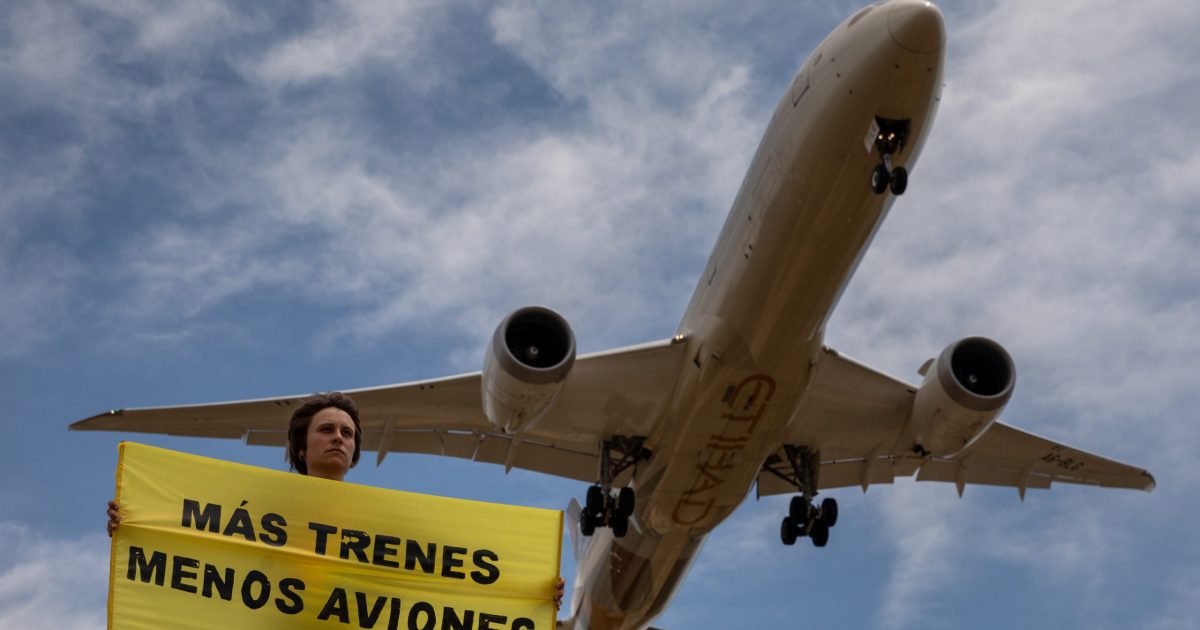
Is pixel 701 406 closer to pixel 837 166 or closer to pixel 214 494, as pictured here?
pixel 837 166

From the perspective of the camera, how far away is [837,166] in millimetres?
15430

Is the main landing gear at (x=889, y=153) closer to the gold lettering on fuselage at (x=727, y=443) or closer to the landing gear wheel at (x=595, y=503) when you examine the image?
the gold lettering on fuselage at (x=727, y=443)

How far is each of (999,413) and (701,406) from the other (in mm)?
4567

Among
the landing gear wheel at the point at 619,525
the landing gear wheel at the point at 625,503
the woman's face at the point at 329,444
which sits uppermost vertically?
the landing gear wheel at the point at 625,503

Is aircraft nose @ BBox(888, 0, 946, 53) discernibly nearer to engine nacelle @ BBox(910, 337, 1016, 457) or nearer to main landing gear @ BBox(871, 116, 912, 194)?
main landing gear @ BBox(871, 116, 912, 194)

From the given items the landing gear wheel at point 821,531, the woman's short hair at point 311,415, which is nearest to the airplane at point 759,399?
the landing gear wheel at point 821,531

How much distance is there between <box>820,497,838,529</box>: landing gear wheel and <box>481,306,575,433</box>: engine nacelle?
5489 mm

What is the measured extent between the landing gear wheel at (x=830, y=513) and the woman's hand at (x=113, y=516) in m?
17.0

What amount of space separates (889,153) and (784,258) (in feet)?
5.83

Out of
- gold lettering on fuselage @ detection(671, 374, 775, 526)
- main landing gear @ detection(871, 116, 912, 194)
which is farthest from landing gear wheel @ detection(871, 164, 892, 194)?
gold lettering on fuselage @ detection(671, 374, 775, 526)

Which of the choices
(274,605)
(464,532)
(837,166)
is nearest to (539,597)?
(464,532)

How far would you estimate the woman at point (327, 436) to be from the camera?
460 cm

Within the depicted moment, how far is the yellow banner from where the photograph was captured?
170 inches

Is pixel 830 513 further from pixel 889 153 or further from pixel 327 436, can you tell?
pixel 327 436
